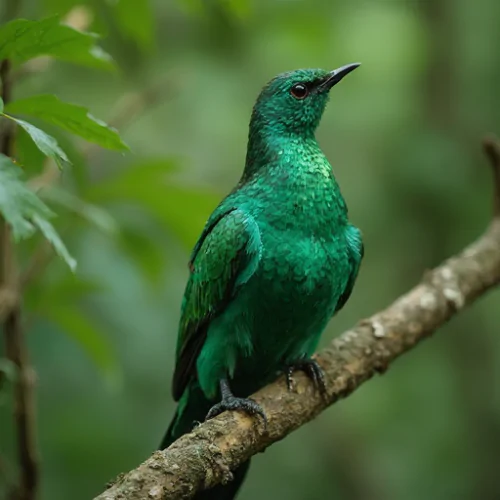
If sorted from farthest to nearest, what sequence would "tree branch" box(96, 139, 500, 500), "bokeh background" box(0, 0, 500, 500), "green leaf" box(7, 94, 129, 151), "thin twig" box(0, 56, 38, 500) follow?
"bokeh background" box(0, 0, 500, 500) < "thin twig" box(0, 56, 38, 500) < "tree branch" box(96, 139, 500, 500) < "green leaf" box(7, 94, 129, 151)

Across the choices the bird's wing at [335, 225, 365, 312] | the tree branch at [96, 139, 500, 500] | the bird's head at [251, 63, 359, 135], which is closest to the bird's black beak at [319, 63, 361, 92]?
the bird's head at [251, 63, 359, 135]

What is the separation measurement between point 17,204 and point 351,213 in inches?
178

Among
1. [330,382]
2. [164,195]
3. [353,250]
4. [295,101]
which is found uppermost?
[295,101]

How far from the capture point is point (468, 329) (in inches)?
232

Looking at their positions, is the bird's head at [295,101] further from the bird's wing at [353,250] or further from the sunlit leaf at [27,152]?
the sunlit leaf at [27,152]

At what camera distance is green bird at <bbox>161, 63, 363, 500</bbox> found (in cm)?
296

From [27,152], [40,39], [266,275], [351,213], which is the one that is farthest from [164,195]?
[351,213]

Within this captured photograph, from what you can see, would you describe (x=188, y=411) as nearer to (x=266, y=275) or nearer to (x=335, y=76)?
(x=266, y=275)

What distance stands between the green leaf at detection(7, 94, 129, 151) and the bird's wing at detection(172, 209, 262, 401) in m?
0.96

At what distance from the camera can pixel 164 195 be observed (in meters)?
3.36

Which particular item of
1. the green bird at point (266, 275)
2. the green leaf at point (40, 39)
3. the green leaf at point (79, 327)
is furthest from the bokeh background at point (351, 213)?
the green leaf at point (40, 39)

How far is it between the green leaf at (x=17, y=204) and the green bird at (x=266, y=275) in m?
1.32

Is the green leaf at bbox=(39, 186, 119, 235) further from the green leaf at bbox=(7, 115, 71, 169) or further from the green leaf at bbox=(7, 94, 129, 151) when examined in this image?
the green leaf at bbox=(7, 115, 71, 169)

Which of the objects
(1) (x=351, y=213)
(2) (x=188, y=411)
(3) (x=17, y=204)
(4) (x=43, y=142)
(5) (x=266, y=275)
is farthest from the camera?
(1) (x=351, y=213)
